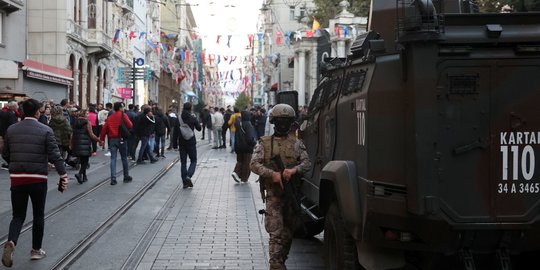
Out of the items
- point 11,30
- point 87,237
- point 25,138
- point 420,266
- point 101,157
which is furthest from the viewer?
point 11,30

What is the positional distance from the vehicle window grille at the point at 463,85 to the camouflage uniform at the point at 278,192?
208cm

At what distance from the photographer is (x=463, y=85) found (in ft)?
14.4

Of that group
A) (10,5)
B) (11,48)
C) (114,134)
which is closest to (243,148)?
(114,134)

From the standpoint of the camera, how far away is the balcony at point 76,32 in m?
34.9

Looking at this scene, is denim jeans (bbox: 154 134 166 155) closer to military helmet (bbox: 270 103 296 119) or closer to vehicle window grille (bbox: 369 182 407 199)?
military helmet (bbox: 270 103 296 119)

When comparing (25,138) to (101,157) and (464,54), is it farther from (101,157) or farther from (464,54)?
(101,157)

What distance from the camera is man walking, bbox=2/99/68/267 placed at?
7047 millimetres

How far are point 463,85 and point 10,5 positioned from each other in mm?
27279

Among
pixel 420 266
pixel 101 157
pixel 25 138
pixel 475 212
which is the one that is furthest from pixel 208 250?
pixel 101 157

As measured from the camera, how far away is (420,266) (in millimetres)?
4887

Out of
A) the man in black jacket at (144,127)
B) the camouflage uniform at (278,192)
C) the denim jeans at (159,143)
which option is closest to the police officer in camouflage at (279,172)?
the camouflage uniform at (278,192)

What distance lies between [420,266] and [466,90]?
1.39 meters

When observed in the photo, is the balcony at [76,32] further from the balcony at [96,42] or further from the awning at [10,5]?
the awning at [10,5]

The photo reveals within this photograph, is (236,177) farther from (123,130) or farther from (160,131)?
(160,131)
